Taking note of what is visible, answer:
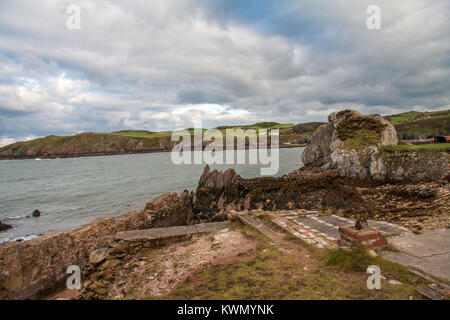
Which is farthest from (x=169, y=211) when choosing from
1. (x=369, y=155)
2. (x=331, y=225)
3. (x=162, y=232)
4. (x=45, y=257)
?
(x=369, y=155)

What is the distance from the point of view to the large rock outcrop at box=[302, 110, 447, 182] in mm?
18688

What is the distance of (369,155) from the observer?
23688 millimetres

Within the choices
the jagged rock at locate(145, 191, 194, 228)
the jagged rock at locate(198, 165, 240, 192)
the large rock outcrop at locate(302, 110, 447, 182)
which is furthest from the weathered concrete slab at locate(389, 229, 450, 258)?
the jagged rock at locate(198, 165, 240, 192)

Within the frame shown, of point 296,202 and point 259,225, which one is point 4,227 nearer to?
point 259,225

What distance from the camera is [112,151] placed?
462ft

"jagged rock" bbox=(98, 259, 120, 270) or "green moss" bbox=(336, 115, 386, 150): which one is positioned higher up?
"green moss" bbox=(336, 115, 386, 150)

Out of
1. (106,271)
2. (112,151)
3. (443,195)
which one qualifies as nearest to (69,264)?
(106,271)

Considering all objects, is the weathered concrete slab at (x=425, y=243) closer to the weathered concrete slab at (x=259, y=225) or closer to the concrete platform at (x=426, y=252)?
the concrete platform at (x=426, y=252)

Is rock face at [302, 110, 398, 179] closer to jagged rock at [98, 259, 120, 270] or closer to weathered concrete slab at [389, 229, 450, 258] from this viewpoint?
weathered concrete slab at [389, 229, 450, 258]

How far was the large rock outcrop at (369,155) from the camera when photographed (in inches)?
736

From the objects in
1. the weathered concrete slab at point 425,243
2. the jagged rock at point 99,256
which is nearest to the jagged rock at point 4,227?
the jagged rock at point 99,256
